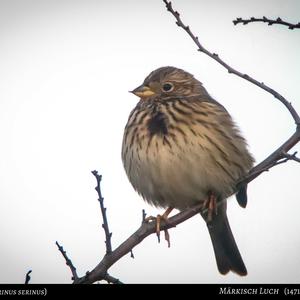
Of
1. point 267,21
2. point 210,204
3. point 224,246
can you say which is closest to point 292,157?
point 267,21

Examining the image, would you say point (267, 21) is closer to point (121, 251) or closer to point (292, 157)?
point (292, 157)

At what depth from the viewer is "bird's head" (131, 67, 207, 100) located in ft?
24.8

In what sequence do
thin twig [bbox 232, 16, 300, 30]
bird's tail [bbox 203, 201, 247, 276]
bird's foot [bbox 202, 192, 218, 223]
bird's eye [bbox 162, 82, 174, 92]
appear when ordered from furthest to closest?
bird's eye [bbox 162, 82, 174, 92], bird's tail [bbox 203, 201, 247, 276], bird's foot [bbox 202, 192, 218, 223], thin twig [bbox 232, 16, 300, 30]

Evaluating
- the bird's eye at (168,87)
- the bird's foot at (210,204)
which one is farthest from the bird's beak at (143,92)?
the bird's foot at (210,204)

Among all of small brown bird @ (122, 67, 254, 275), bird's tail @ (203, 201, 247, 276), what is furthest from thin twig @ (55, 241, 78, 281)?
bird's tail @ (203, 201, 247, 276)

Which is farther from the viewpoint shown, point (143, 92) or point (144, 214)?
point (143, 92)

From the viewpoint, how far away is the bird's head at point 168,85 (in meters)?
7.56

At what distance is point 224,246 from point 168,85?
6.15 ft

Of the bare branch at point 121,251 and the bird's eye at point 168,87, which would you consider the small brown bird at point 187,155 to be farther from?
the bare branch at point 121,251

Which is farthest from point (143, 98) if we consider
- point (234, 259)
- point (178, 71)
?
point (234, 259)

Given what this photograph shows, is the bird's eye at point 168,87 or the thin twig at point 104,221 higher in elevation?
the bird's eye at point 168,87

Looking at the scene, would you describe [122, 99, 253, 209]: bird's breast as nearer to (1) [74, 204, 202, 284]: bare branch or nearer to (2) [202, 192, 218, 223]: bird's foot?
(2) [202, 192, 218, 223]: bird's foot

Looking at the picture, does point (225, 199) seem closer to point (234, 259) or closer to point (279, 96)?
point (234, 259)

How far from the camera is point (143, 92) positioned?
24.7 ft
